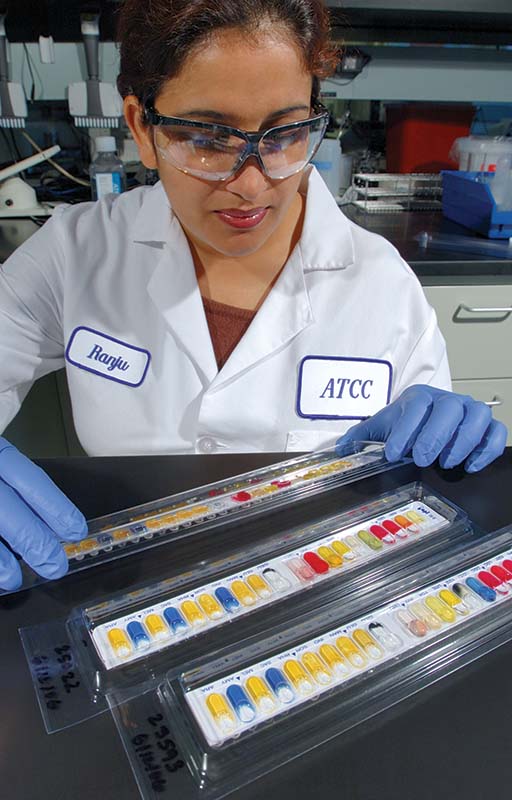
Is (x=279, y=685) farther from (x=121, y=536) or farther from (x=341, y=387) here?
(x=341, y=387)

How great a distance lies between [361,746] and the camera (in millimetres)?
453

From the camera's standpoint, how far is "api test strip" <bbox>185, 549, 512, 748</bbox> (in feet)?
1.57

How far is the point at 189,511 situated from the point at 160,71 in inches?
23.7

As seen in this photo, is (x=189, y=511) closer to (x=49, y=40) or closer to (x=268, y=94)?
(x=268, y=94)

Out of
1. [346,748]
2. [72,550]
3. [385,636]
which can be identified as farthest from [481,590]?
[72,550]

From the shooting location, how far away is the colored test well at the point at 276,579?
0.60 metres

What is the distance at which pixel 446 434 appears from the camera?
0.81 m

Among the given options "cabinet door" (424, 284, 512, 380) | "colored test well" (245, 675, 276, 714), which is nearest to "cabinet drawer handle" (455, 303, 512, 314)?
"cabinet door" (424, 284, 512, 380)

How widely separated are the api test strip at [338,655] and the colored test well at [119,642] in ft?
0.25

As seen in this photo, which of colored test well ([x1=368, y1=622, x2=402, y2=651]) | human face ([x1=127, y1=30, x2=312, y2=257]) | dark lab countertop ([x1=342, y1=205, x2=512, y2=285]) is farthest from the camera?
dark lab countertop ([x1=342, y1=205, x2=512, y2=285])

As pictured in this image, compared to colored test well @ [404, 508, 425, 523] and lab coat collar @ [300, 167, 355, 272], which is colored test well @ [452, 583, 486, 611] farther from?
lab coat collar @ [300, 167, 355, 272]

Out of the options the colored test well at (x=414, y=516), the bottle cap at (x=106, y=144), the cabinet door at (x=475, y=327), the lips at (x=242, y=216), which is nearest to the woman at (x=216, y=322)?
the lips at (x=242, y=216)

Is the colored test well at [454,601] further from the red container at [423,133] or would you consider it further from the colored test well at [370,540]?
the red container at [423,133]

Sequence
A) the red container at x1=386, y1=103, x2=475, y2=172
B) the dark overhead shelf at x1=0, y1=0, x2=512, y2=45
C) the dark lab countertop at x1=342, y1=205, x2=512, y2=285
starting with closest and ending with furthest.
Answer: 1. the dark lab countertop at x1=342, y1=205, x2=512, y2=285
2. the dark overhead shelf at x1=0, y1=0, x2=512, y2=45
3. the red container at x1=386, y1=103, x2=475, y2=172
